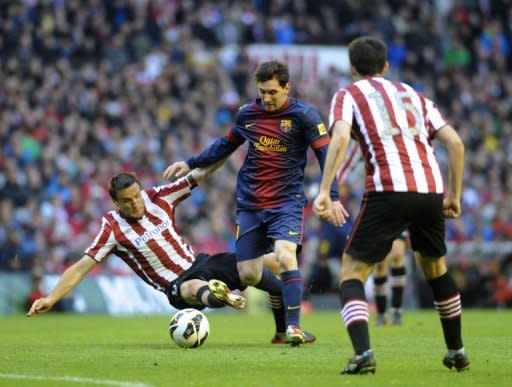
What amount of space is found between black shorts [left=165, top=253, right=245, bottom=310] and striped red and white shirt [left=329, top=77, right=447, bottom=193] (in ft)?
10.5

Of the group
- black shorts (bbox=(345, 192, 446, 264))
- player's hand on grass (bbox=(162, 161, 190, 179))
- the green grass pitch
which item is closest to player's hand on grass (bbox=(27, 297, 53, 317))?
the green grass pitch

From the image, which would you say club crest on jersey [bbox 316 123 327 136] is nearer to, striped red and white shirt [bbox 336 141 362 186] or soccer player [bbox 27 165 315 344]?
soccer player [bbox 27 165 315 344]

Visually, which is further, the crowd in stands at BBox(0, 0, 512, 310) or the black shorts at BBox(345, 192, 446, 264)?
the crowd in stands at BBox(0, 0, 512, 310)

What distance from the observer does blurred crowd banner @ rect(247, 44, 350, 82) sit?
27141 millimetres

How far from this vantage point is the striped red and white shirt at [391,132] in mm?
7355

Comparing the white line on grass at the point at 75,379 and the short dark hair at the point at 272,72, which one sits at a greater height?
the short dark hair at the point at 272,72

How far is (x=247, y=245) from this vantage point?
1024 centimetres

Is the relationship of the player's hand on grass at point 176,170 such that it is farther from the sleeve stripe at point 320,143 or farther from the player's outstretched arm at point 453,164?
the player's outstretched arm at point 453,164

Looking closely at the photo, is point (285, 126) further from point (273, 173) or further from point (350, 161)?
point (350, 161)

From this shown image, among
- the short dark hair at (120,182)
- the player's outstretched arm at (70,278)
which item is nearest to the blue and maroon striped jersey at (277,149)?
the short dark hair at (120,182)

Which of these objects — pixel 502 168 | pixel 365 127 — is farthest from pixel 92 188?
pixel 365 127

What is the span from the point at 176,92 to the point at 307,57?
3.91m

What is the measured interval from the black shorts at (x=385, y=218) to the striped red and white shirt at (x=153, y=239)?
10.9ft

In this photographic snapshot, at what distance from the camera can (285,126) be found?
1008 centimetres
